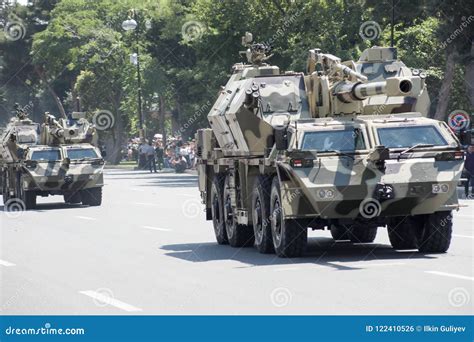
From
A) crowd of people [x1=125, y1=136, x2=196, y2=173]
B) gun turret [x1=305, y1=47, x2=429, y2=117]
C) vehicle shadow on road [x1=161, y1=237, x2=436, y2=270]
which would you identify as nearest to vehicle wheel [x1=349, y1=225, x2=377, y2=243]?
vehicle shadow on road [x1=161, y1=237, x2=436, y2=270]

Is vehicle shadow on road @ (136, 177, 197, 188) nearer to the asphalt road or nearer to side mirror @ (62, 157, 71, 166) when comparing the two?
side mirror @ (62, 157, 71, 166)

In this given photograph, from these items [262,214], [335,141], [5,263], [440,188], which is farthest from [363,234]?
[5,263]

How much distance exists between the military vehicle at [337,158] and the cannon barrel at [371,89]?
0.02m

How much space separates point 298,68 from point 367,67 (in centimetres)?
2716

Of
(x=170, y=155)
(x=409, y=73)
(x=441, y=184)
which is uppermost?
(x=409, y=73)

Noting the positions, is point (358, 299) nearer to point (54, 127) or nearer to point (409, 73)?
point (409, 73)

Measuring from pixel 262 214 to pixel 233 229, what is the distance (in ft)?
6.87

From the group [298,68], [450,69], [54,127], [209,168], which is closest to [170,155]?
[298,68]

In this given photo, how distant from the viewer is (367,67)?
20.2m

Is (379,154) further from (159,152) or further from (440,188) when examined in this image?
(159,152)

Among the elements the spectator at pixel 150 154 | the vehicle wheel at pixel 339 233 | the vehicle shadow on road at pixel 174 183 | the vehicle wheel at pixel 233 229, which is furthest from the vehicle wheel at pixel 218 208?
the spectator at pixel 150 154

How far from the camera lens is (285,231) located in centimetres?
1686

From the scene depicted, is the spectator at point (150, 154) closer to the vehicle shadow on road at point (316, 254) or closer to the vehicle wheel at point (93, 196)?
the vehicle wheel at point (93, 196)

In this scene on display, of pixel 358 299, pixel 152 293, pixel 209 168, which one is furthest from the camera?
pixel 209 168
